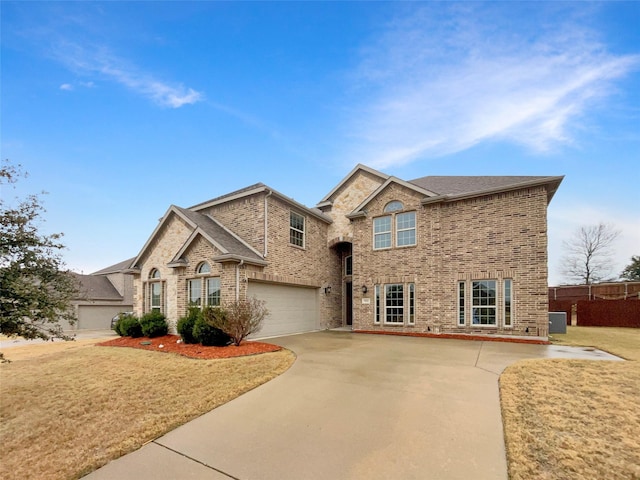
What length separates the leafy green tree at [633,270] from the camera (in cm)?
3675

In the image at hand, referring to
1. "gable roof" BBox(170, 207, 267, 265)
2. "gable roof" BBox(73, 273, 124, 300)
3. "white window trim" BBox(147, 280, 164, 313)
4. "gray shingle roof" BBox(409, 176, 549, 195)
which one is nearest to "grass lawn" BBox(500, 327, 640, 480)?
"gray shingle roof" BBox(409, 176, 549, 195)

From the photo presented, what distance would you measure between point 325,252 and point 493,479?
1421 centimetres

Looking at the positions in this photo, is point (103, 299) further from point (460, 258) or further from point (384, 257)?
point (460, 258)

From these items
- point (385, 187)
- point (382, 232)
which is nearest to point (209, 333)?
point (382, 232)

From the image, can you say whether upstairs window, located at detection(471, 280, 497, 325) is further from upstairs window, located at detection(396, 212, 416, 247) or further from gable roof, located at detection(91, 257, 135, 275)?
gable roof, located at detection(91, 257, 135, 275)

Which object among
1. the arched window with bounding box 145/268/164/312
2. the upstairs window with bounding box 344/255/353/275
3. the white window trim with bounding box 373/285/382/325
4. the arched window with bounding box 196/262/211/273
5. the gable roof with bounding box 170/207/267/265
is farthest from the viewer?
the upstairs window with bounding box 344/255/353/275

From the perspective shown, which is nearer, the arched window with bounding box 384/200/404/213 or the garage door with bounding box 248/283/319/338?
the garage door with bounding box 248/283/319/338

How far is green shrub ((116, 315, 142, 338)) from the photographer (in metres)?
13.9

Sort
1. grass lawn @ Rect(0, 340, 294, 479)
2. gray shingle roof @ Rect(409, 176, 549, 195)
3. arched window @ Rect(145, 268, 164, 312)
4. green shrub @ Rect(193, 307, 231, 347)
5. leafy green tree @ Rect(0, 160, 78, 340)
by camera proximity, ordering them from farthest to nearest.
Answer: arched window @ Rect(145, 268, 164, 312)
gray shingle roof @ Rect(409, 176, 549, 195)
green shrub @ Rect(193, 307, 231, 347)
leafy green tree @ Rect(0, 160, 78, 340)
grass lawn @ Rect(0, 340, 294, 479)

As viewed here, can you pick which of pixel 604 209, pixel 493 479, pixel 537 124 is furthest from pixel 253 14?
pixel 604 209

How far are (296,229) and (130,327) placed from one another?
856cm

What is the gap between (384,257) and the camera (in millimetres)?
14977

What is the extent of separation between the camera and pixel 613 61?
378 inches

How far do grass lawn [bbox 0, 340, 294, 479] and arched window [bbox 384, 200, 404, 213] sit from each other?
8.78 meters
